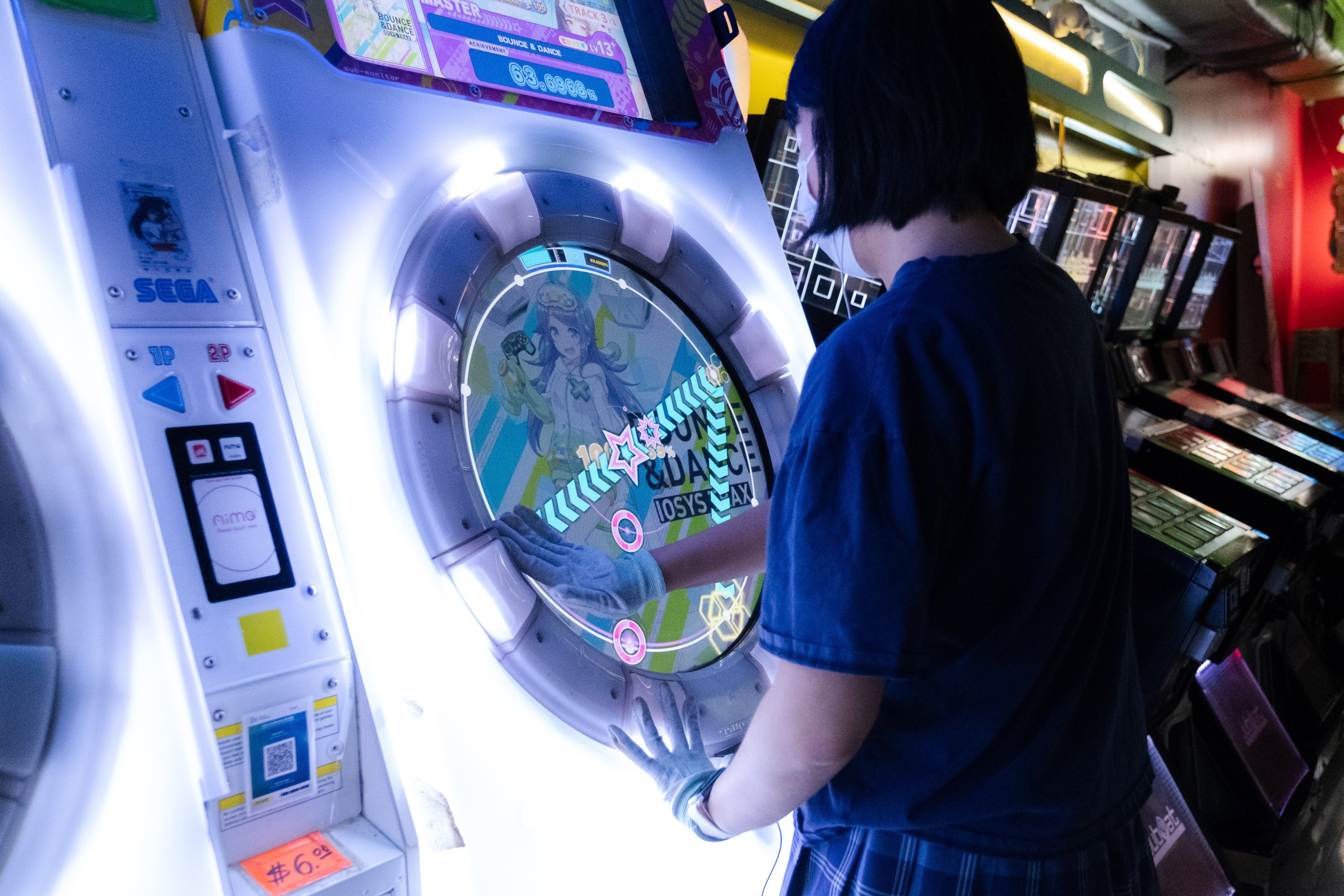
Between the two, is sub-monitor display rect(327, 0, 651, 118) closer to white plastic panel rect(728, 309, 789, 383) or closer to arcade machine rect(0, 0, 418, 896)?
arcade machine rect(0, 0, 418, 896)

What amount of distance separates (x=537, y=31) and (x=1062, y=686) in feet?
3.37

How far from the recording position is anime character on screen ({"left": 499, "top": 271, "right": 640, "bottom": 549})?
117cm

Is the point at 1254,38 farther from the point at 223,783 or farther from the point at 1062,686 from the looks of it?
the point at 223,783

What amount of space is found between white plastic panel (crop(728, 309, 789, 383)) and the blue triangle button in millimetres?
815

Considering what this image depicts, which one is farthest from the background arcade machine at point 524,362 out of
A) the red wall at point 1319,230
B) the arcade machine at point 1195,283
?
the red wall at point 1319,230

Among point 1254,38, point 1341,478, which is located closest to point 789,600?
point 1341,478

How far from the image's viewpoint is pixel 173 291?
0.91 m

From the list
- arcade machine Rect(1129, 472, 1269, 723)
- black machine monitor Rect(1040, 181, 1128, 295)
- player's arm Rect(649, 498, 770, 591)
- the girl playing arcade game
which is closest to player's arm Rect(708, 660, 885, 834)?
the girl playing arcade game

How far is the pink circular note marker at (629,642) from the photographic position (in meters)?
1.17

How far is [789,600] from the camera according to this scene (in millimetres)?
749

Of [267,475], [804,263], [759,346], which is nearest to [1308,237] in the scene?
[804,263]

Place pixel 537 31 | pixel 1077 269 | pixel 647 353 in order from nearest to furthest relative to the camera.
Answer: pixel 537 31
pixel 647 353
pixel 1077 269

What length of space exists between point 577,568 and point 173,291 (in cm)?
51

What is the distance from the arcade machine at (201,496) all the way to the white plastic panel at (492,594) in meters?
0.12
